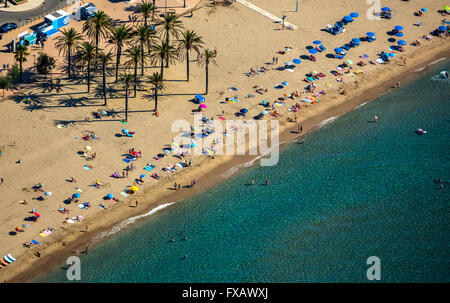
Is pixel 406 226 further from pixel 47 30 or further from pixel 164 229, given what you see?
pixel 47 30

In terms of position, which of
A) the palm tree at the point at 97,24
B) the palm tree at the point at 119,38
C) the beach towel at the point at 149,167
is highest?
the palm tree at the point at 97,24

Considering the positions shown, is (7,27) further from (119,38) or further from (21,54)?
(119,38)

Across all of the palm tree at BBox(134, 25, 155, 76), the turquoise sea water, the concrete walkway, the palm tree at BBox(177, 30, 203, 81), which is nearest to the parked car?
the concrete walkway

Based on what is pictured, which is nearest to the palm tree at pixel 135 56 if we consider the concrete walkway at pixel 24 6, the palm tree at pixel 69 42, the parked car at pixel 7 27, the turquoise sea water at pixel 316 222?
the palm tree at pixel 69 42

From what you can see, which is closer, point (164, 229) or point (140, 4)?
point (164, 229)

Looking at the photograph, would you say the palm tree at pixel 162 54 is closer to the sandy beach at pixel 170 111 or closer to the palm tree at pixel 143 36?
the palm tree at pixel 143 36

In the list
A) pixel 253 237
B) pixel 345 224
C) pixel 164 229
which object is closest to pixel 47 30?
pixel 164 229
